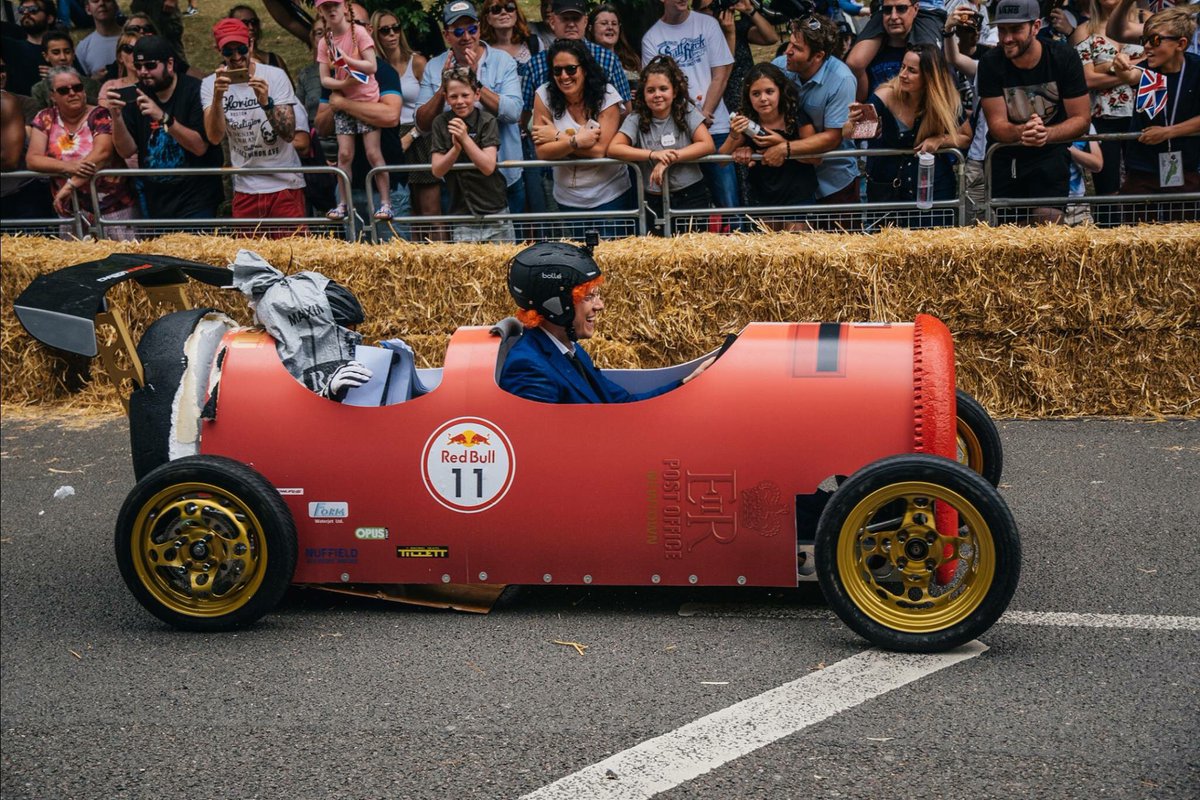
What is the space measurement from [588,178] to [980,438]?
4149mm

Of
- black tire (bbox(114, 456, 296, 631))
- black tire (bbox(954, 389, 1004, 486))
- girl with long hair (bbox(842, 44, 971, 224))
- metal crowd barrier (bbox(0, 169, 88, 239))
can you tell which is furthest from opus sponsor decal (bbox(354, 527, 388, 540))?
metal crowd barrier (bbox(0, 169, 88, 239))

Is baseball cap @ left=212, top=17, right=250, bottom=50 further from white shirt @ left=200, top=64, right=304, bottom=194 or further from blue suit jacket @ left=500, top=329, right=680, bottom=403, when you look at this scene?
blue suit jacket @ left=500, top=329, right=680, bottom=403

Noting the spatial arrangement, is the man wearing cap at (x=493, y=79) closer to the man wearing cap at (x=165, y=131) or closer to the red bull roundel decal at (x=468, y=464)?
the man wearing cap at (x=165, y=131)

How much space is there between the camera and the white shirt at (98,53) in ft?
42.7

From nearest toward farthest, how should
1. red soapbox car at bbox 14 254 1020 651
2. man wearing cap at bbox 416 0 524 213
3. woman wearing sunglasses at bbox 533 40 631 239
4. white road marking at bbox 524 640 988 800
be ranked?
white road marking at bbox 524 640 988 800 → red soapbox car at bbox 14 254 1020 651 → woman wearing sunglasses at bbox 533 40 631 239 → man wearing cap at bbox 416 0 524 213

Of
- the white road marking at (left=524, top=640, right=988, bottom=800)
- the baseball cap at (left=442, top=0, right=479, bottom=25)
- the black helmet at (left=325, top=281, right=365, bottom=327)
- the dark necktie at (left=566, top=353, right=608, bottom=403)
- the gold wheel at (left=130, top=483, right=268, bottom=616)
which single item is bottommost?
the white road marking at (left=524, top=640, right=988, bottom=800)

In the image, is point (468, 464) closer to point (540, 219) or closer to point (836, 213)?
point (540, 219)

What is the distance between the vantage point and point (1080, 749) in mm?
4371

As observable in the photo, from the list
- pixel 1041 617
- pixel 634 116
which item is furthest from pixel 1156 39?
pixel 1041 617

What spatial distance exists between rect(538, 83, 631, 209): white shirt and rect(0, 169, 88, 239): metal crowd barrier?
12.0 feet

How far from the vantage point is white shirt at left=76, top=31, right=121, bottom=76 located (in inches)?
513

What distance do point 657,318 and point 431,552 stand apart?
135 inches

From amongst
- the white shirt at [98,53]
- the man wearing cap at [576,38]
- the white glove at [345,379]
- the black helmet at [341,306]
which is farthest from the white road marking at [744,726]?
the white shirt at [98,53]

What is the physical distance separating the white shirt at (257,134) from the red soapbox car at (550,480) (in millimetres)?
4554
